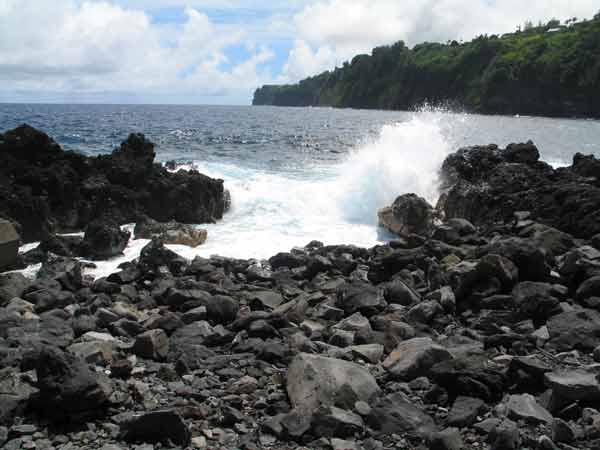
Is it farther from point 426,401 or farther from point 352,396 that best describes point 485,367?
point 352,396

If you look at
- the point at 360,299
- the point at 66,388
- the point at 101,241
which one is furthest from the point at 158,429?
the point at 101,241

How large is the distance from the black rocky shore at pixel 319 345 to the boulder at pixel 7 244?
0.74 m

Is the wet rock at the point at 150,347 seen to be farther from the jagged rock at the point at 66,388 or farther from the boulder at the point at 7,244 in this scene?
the boulder at the point at 7,244

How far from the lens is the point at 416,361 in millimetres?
5191

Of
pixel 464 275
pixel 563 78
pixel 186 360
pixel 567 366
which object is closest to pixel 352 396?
pixel 186 360

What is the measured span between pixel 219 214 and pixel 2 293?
325 inches

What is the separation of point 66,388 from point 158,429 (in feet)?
2.70

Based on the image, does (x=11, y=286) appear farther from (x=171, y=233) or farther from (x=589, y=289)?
(x=589, y=289)

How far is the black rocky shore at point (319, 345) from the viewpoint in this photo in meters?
4.22

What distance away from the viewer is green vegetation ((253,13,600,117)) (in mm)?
75312

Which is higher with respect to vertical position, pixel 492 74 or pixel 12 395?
pixel 492 74

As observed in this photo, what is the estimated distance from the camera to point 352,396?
15.1ft

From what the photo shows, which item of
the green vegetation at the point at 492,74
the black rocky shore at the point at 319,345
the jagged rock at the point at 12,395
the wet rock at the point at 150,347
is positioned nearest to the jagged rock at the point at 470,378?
the black rocky shore at the point at 319,345

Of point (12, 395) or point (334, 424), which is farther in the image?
point (12, 395)
